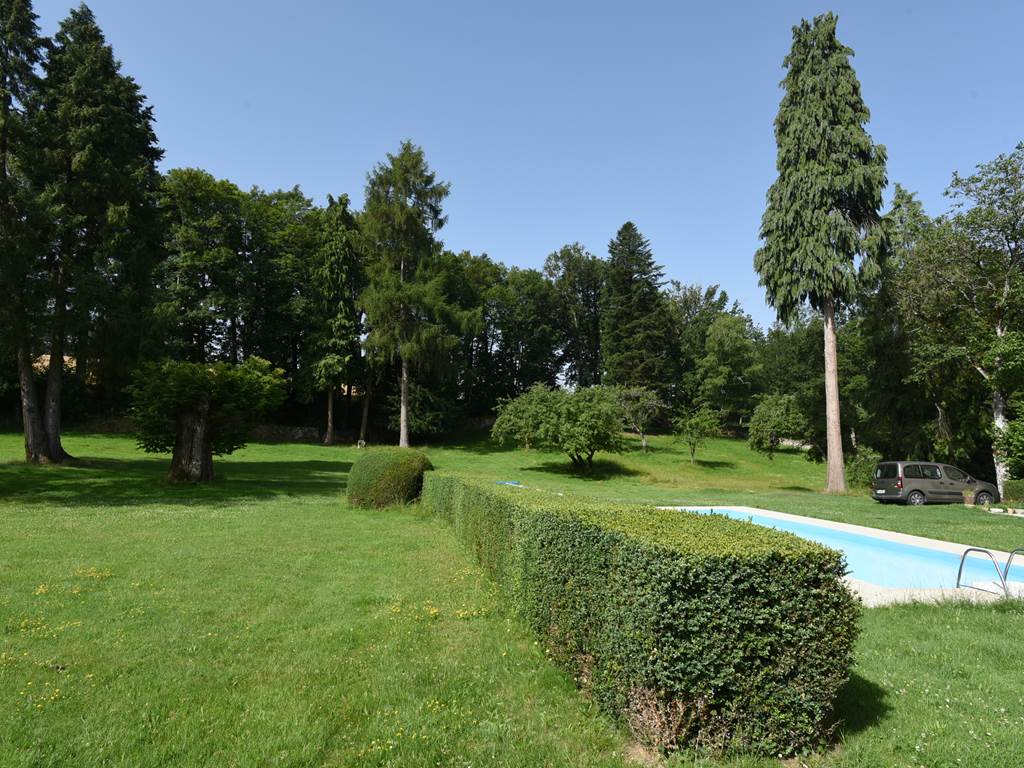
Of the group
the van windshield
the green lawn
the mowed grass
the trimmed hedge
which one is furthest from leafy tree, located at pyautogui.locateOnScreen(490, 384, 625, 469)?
the trimmed hedge

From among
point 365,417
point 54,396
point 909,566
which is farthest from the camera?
point 365,417

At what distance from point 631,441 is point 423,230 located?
70.9 feet

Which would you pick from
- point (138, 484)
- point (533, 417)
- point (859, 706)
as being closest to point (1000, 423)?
point (533, 417)

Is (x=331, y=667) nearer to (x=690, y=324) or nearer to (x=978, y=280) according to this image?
(x=978, y=280)

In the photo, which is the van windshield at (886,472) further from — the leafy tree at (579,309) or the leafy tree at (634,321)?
the leafy tree at (579,309)

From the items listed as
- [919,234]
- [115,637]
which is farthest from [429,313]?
[115,637]

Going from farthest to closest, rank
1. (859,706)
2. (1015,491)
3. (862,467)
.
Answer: (862,467)
(1015,491)
(859,706)

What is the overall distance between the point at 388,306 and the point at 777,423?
2472 cm

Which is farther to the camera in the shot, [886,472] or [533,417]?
[533,417]

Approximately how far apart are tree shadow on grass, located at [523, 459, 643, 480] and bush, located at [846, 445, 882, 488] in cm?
1021

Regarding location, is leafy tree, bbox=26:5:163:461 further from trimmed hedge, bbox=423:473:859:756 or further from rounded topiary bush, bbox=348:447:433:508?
trimmed hedge, bbox=423:473:859:756

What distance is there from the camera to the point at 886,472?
19.2 metres

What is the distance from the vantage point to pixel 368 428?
143 feet

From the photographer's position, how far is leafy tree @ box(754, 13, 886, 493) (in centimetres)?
2191
